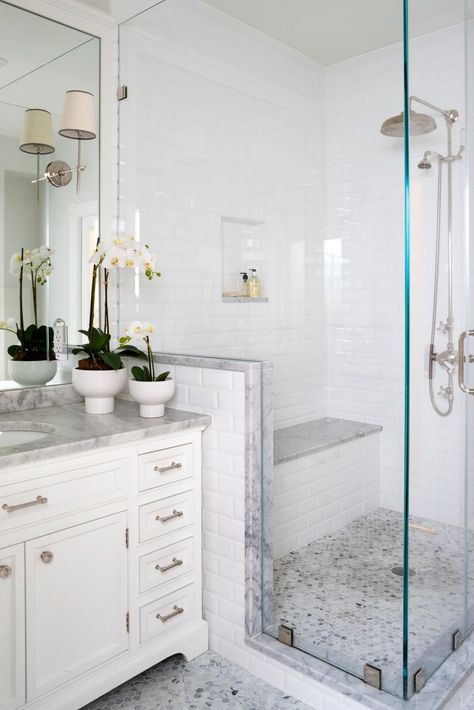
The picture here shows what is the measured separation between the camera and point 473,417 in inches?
81.9

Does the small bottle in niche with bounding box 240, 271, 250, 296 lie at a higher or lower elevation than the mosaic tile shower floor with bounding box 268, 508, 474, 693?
higher

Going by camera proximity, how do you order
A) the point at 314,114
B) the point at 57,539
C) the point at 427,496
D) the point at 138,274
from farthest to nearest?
1. the point at 314,114
2. the point at 138,274
3. the point at 427,496
4. the point at 57,539

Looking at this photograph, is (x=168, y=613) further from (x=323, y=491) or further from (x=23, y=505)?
(x=323, y=491)

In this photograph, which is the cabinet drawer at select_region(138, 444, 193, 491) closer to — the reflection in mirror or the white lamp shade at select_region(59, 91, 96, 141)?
the reflection in mirror

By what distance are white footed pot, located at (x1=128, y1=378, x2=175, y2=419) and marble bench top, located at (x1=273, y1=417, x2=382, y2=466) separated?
80cm

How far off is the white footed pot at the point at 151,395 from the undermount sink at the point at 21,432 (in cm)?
32

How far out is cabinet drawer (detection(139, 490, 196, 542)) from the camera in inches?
77.9

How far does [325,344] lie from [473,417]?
1635 mm

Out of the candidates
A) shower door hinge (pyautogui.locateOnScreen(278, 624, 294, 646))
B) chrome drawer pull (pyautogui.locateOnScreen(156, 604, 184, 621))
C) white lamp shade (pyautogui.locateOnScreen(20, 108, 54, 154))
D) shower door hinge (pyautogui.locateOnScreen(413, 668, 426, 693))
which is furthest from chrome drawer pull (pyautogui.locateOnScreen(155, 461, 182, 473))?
white lamp shade (pyautogui.locateOnScreen(20, 108, 54, 154))

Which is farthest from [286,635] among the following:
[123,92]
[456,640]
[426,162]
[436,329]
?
[123,92]

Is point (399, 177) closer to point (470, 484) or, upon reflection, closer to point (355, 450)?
point (355, 450)

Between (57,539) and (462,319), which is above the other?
(462,319)

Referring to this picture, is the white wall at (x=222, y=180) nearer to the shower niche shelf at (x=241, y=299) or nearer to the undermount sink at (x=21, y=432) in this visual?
the shower niche shelf at (x=241, y=299)

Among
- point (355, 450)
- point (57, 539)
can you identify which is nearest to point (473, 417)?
point (355, 450)
